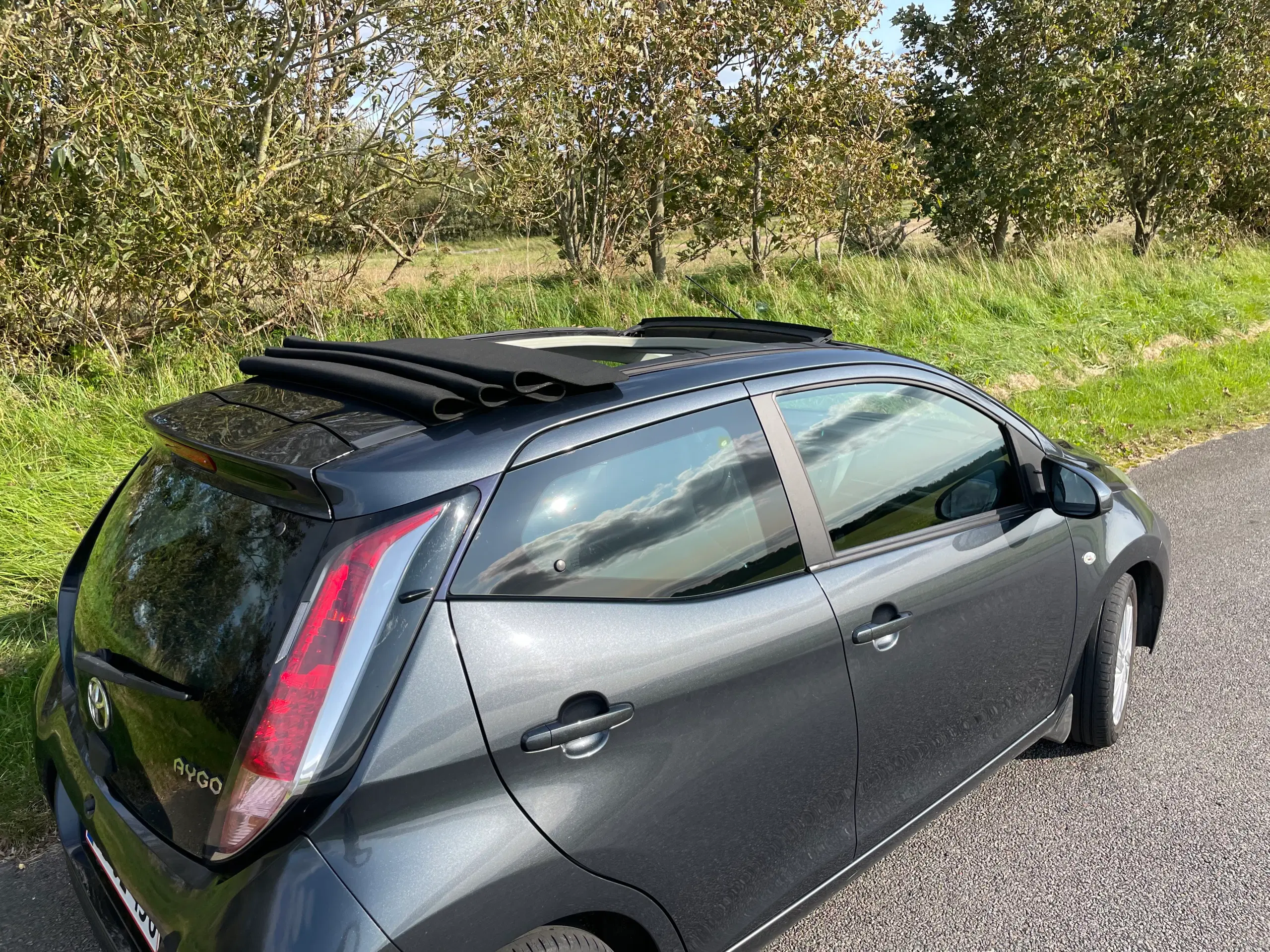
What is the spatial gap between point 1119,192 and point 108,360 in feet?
47.6

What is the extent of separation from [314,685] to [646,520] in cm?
82

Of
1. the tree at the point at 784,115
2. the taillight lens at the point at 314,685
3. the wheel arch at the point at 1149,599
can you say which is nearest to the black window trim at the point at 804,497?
the taillight lens at the point at 314,685

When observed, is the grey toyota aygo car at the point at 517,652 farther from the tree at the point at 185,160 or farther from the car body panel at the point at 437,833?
the tree at the point at 185,160

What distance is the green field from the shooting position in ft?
15.0

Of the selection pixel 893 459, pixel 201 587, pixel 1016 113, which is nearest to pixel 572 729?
pixel 201 587

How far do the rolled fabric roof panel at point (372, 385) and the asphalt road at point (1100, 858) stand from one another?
1.73 meters

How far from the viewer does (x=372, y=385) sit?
2059 mm

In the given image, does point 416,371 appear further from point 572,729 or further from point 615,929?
point 615,929

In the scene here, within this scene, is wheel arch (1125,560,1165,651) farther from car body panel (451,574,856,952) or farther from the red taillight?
the red taillight

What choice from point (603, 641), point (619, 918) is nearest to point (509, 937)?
point (619, 918)

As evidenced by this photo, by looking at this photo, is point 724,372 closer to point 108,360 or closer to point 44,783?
point 44,783

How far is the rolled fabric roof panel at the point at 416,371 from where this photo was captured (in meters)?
1.97

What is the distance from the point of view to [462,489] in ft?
5.95

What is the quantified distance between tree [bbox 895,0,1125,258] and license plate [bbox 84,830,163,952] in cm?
1234
